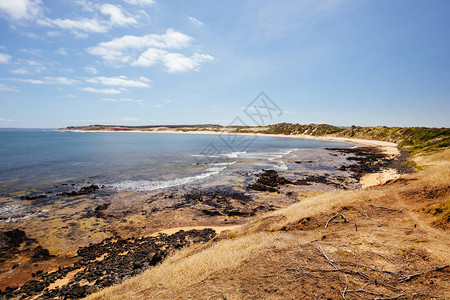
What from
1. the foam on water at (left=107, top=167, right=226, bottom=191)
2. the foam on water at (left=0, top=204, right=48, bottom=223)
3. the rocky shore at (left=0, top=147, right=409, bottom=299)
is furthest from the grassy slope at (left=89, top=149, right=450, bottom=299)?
the foam on water at (left=107, top=167, right=226, bottom=191)

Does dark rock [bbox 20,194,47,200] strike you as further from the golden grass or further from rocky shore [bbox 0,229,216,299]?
the golden grass

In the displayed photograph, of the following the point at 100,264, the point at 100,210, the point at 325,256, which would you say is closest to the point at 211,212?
the point at 100,264

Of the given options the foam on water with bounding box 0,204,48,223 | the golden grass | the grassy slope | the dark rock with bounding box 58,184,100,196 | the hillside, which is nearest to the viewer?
the grassy slope

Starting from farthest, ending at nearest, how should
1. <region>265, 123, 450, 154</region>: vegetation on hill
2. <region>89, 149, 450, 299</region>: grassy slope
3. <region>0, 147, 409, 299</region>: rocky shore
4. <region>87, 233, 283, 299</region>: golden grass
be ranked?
<region>265, 123, 450, 154</region>: vegetation on hill
<region>0, 147, 409, 299</region>: rocky shore
<region>87, 233, 283, 299</region>: golden grass
<region>89, 149, 450, 299</region>: grassy slope

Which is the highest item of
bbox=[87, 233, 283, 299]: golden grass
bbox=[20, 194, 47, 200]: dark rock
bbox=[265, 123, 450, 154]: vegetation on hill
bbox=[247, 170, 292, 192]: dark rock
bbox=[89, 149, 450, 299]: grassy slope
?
bbox=[265, 123, 450, 154]: vegetation on hill

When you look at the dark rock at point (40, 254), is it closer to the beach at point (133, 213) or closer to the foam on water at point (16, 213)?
the beach at point (133, 213)

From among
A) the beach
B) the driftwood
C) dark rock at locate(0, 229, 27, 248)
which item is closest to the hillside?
the beach

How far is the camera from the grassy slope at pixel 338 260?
4660 millimetres

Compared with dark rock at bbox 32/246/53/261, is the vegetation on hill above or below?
above

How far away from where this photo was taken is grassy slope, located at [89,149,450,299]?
466cm

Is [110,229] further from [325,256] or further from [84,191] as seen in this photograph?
[325,256]

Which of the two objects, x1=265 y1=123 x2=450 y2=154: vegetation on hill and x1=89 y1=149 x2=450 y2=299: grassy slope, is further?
x1=265 y1=123 x2=450 y2=154: vegetation on hill

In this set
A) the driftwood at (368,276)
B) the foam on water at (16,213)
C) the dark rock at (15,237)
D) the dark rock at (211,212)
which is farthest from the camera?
the dark rock at (211,212)

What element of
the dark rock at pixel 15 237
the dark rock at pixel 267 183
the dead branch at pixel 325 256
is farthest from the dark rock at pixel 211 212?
the dark rock at pixel 15 237
